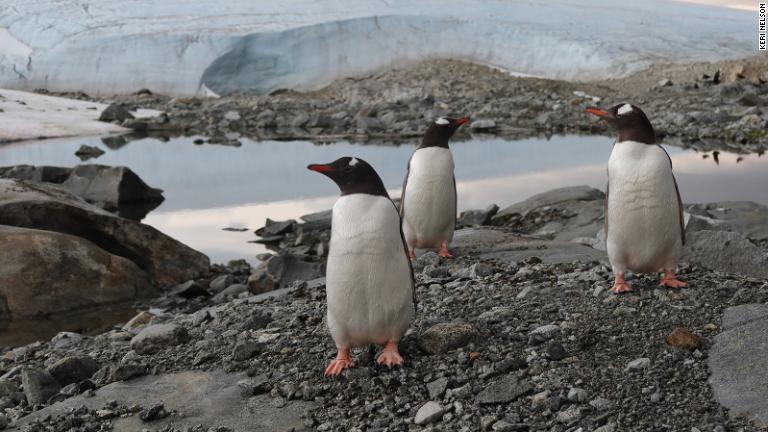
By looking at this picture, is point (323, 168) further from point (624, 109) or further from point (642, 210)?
point (642, 210)

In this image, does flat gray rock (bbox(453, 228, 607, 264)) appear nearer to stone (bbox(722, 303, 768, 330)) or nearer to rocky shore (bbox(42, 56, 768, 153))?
stone (bbox(722, 303, 768, 330))

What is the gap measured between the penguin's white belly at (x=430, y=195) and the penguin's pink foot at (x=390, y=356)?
7.87 ft

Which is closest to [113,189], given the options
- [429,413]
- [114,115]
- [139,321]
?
[139,321]

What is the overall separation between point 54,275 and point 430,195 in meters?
2.78

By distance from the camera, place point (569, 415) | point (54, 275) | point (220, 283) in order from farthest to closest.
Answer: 1. point (220, 283)
2. point (54, 275)
3. point (569, 415)

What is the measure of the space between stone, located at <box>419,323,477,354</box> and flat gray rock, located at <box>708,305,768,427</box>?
91cm

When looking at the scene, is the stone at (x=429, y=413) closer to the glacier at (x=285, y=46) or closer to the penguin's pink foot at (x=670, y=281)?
the penguin's pink foot at (x=670, y=281)

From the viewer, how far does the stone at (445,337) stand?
139 inches

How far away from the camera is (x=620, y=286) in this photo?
414cm

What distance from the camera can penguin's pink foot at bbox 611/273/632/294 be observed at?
4129 millimetres

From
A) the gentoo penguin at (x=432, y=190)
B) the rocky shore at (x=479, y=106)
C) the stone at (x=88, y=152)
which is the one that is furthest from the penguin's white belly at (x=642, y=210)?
the stone at (x=88, y=152)

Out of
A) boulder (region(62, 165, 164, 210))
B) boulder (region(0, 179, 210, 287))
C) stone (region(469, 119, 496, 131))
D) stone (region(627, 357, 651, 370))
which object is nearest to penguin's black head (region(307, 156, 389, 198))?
stone (region(627, 357, 651, 370))

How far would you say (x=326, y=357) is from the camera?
3719 mm

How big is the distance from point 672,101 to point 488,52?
382 inches
